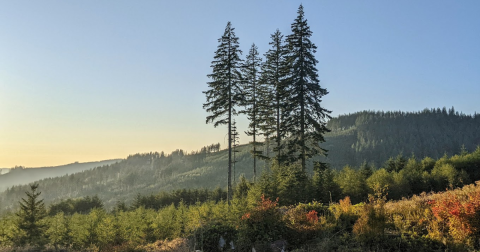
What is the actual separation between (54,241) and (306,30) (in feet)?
77.1

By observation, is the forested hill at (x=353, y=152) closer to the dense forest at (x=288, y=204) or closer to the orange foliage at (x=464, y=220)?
the dense forest at (x=288, y=204)

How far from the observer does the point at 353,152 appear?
146875 mm

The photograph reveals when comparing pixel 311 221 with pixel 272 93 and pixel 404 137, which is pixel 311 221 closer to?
pixel 272 93

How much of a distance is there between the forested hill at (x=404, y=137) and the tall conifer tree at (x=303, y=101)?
4437 inches

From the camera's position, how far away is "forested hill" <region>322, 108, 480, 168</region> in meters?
134

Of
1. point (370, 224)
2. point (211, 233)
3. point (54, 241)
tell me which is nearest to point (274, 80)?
point (211, 233)

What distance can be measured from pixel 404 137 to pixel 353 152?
31126 millimetres

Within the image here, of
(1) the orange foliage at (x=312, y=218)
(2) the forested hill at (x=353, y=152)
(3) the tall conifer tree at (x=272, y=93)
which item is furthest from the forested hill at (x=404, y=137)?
(1) the orange foliage at (x=312, y=218)

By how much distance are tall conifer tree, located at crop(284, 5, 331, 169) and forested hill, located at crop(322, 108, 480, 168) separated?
11270 cm

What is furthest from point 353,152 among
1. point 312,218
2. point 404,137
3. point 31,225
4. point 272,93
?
point 312,218

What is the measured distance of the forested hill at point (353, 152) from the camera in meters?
137

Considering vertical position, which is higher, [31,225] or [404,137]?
[404,137]

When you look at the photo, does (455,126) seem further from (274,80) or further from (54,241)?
(54,241)

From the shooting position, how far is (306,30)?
2219 centimetres
